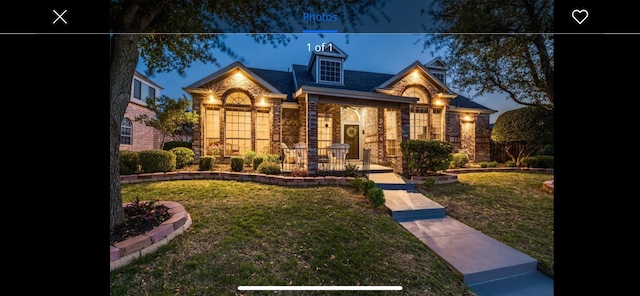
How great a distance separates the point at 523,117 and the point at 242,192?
4.22m

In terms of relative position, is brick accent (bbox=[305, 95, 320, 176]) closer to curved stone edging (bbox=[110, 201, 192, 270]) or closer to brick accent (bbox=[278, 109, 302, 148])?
brick accent (bbox=[278, 109, 302, 148])

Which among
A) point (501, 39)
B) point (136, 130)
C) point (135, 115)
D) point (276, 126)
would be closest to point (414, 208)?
point (501, 39)

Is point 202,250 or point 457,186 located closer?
point 202,250

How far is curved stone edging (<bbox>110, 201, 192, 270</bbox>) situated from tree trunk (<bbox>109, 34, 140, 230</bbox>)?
11.6 inches

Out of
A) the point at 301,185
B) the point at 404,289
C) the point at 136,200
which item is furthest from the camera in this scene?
the point at 301,185

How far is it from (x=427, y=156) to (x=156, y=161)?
5.68 m

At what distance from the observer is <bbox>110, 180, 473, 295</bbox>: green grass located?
5.23 ft

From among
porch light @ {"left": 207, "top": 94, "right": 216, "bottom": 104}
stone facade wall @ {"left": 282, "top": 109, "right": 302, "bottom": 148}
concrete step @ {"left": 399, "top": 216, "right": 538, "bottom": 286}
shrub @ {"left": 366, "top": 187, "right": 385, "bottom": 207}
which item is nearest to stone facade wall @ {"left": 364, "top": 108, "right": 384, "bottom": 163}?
stone facade wall @ {"left": 282, "top": 109, "right": 302, "bottom": 148}

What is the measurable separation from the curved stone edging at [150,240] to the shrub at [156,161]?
4.55ft

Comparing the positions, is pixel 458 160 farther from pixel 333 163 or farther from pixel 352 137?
pixel 352 137

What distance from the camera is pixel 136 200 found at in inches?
86.4
